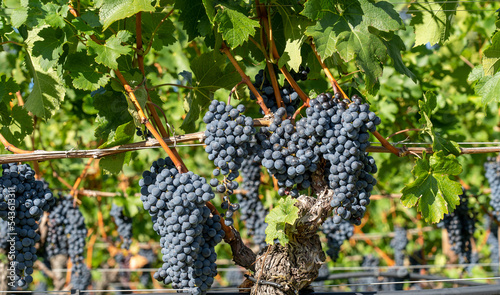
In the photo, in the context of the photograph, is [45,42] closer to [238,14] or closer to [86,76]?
[86,76]

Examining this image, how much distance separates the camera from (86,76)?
146cm

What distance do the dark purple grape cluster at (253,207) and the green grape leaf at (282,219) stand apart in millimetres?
1252

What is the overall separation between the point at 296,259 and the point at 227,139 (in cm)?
47

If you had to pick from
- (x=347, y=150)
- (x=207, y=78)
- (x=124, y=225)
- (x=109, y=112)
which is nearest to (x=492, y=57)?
(x=347, y=150)

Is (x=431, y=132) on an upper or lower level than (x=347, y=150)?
upper

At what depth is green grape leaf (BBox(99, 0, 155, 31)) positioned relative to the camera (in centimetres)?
133

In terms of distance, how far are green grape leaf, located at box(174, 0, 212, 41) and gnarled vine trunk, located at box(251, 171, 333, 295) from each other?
0.62 metres

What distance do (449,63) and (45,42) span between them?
3.43 m

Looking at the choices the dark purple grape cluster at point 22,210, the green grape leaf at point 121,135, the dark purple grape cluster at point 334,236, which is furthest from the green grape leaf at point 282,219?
the dark purple grape cluster at point 334,236

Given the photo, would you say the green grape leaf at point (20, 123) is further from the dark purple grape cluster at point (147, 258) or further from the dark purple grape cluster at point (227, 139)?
the dark purple grape cluster at point (147, 258)

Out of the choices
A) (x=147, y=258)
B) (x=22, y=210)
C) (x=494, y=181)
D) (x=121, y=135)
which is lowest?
(x=22, y=210)

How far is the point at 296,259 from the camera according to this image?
59.4 inches

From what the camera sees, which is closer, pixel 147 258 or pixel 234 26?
pixel 234 26

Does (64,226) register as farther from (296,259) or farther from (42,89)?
(296,259)
